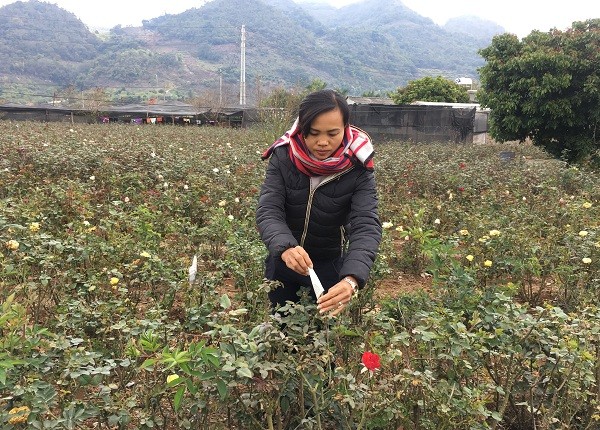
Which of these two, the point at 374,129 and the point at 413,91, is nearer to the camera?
the point at 374,129

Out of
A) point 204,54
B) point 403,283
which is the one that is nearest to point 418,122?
point 403,283

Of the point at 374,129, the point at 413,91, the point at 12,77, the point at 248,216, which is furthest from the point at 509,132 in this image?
the point at 12,77

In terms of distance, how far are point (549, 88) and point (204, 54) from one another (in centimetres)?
10902

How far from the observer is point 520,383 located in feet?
5.88

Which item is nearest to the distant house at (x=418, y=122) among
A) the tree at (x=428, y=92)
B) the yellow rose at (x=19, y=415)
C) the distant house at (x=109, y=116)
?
the distant house at (x=109, y=116)

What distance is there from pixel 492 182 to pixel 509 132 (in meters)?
4.67

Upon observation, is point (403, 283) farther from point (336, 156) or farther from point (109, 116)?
point (109, 116)

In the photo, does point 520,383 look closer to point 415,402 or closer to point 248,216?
Result: point 415,402

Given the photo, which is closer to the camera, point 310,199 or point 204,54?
point 310,199

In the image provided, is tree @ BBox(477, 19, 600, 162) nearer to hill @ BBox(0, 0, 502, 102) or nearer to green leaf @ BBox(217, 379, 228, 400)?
green leaf @ BBox(217, 379, 228, 400)

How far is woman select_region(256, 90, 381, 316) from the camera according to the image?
1736 millimetres

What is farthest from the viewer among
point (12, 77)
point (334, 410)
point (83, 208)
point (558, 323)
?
point (12, 77)

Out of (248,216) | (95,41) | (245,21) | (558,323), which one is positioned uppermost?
(245,21)

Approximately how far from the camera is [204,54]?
112 meters
